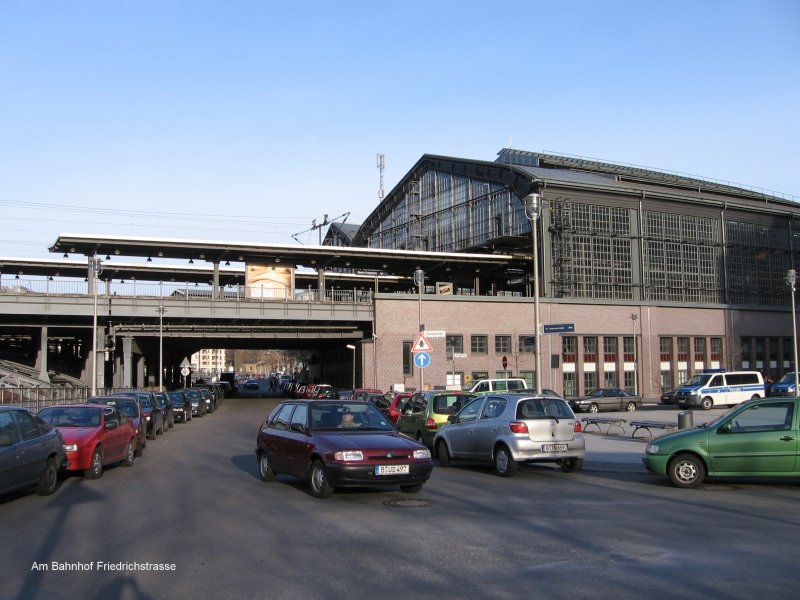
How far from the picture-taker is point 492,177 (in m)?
66.9

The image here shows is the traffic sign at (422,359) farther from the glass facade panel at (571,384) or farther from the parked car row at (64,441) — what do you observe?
the glass facade panel at (571,384)

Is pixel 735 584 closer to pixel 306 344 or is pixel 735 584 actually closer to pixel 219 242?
pixel 219 242

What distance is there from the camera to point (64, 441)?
15.3 meters

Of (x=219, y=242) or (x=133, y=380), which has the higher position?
(x=219, y=242)

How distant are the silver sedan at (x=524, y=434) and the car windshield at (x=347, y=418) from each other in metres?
3.02

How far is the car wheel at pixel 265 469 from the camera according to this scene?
14.7m

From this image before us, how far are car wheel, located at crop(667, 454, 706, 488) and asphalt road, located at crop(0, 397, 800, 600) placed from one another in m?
0.28

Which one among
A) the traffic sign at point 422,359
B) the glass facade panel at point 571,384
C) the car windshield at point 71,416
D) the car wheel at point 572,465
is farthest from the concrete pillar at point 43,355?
the car wheel at point 572,465

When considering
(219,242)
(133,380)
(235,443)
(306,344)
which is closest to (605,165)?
(306,344)

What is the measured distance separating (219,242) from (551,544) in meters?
52.6

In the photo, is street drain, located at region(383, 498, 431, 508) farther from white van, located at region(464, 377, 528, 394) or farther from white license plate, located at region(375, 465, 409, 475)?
white van, located at region(464, 377, 528, 394)

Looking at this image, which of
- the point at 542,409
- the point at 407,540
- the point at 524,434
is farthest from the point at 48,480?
the point at 542,409

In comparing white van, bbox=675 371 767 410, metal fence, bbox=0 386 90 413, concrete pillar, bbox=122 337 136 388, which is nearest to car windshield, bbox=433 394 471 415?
metal fence, bbox=0 386 90 413

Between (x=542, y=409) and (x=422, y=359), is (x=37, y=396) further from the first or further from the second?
(x=542, y=409)
